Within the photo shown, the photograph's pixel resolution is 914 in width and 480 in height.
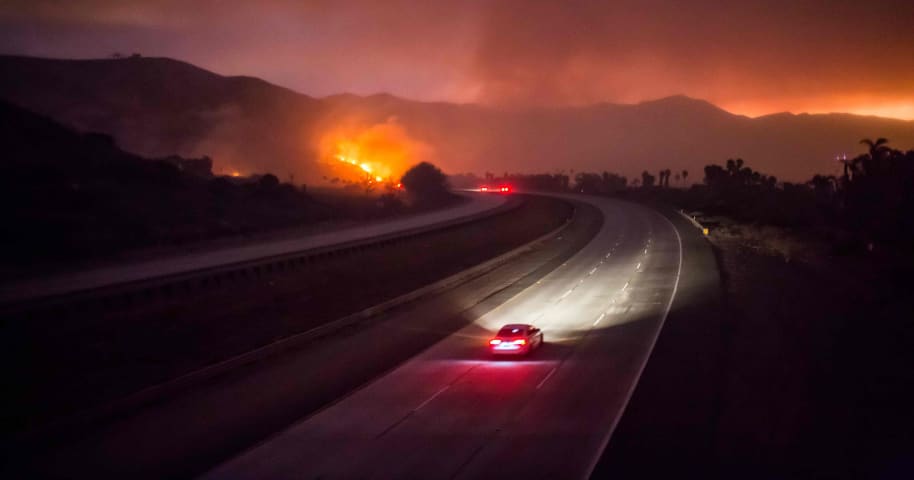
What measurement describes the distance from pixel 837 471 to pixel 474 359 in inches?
489

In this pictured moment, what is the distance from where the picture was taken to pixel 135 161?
77.5m

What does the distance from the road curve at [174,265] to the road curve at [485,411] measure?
55.6 ft

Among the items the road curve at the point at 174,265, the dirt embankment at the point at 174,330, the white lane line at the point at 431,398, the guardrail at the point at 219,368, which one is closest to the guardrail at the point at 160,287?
the dirt embankment at the point at 174,330

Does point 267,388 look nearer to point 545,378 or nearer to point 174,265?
point 545,378

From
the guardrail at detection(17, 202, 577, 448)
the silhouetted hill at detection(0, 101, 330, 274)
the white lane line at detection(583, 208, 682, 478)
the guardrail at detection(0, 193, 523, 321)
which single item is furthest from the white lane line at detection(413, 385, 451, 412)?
the silhouetted hill at detection(0, 101, 330, 274)

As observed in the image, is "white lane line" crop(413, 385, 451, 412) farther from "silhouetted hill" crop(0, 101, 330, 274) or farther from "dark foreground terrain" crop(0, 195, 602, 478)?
"silhouetted hill" crop(0, 101, 330, 274)

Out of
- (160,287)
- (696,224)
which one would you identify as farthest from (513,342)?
(696,224)

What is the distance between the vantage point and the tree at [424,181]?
429ft

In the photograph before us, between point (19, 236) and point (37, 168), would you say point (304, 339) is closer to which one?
point (19, 236)

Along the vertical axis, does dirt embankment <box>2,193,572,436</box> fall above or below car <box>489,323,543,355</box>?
below

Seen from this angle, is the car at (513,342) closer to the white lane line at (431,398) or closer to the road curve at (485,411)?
the road curve at (485,411)

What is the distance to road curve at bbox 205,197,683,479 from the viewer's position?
14938mm

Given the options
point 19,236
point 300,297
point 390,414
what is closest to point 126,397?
point 390,414

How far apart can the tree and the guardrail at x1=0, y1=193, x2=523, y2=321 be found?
244 feet
